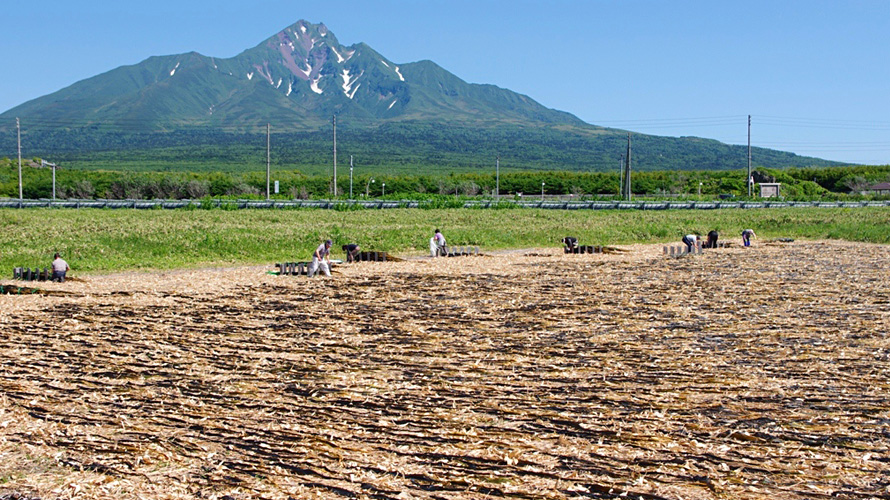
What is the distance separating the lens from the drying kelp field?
26.9ft

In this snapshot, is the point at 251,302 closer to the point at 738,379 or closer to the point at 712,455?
the point at 738,379

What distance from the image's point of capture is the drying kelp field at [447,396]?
8.19 m

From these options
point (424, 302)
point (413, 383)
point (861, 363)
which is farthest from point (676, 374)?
point (424, 302)

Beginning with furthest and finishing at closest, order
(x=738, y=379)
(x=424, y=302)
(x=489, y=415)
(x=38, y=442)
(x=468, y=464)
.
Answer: (x=424, y=302)
(x=738, y=379)
(x=489, y=415)
(x=38, y=442)
(x=468, y=464)

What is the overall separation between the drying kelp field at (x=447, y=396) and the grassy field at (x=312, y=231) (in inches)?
455

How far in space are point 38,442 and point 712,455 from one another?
6697mm

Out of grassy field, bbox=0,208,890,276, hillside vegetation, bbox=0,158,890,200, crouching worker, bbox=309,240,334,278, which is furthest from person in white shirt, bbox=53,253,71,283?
hillside vegetation, bbox=0,158,890,200

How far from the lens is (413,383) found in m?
11.8

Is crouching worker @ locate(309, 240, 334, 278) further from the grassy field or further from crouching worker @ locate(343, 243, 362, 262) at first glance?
the grassy field

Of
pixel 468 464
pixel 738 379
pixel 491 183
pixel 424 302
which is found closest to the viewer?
pixel 468 464

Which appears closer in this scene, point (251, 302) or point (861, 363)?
point (861, 363)

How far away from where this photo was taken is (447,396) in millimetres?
11055

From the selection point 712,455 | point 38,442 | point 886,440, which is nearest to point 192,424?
point 38,442

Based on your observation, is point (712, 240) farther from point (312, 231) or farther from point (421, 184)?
point (421, 184)
